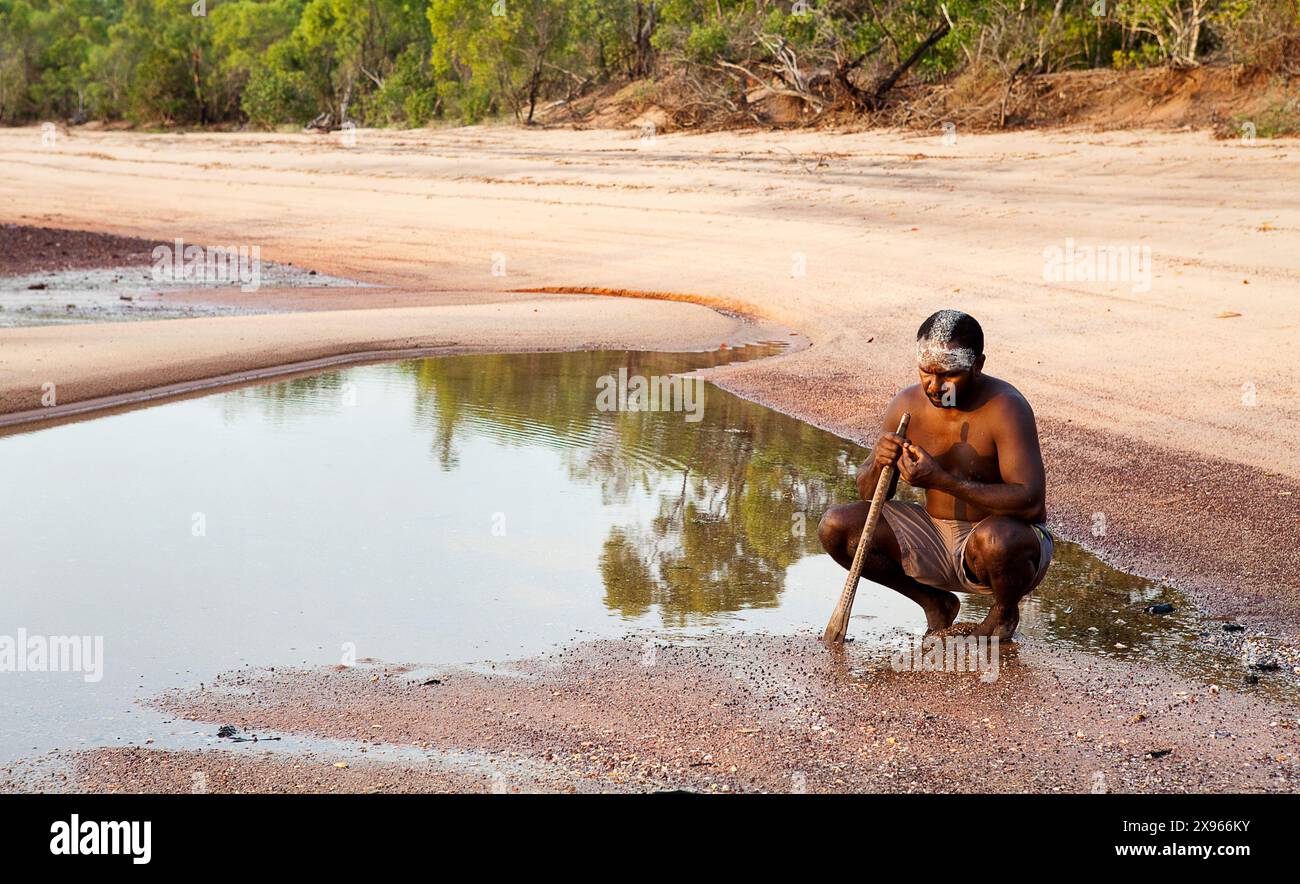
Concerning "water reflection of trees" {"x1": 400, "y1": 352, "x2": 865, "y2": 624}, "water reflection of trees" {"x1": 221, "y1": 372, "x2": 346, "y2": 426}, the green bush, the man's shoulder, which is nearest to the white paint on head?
the man's shoulder

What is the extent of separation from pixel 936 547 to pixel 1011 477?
394 millimetres

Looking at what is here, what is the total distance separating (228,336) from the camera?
12.5 m

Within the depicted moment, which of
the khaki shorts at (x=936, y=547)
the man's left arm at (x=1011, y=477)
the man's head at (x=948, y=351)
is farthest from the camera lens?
the khaki shorts at (x=936, y=547)

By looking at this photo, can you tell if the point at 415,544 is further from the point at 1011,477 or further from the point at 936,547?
the point at 1011,477

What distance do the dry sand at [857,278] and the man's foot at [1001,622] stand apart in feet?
1.35

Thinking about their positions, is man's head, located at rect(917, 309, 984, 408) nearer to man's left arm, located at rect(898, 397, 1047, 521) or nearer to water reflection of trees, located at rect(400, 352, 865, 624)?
man's left arm, located at rect(898, 397, 1047, 521)

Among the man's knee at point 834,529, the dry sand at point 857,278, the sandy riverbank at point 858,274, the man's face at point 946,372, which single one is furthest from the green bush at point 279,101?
the man's face at point 946,372

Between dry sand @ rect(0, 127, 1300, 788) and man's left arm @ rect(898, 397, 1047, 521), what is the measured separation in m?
0.70

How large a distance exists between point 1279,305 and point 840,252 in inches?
213

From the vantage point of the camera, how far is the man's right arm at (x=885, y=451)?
4926mm

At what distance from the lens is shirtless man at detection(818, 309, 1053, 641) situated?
191 inches

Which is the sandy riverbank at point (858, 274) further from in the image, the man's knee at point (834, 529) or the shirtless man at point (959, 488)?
the man's knee at point (834, 529)

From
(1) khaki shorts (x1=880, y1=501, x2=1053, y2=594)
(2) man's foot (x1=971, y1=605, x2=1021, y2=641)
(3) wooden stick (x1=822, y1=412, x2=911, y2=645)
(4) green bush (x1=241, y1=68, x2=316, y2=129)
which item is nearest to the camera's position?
(3) wooden stick (x1=822, y1=412, x2=911, y2=645)

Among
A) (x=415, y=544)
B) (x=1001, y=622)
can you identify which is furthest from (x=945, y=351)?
(x=415, y=544)
